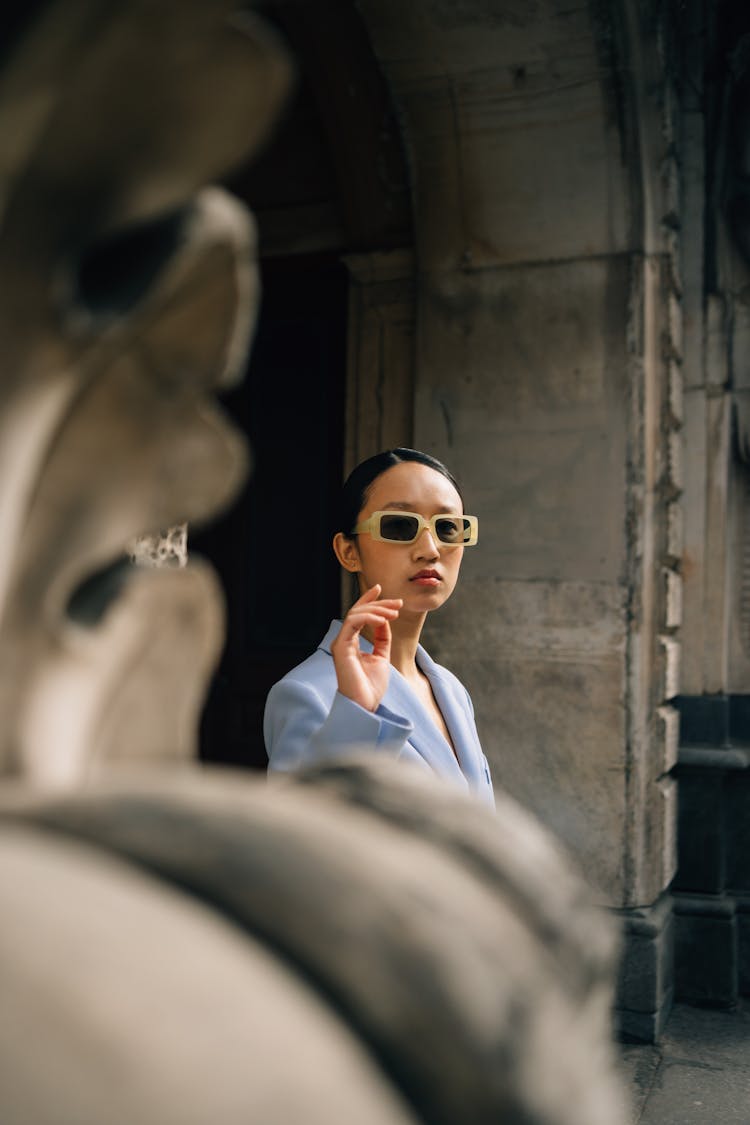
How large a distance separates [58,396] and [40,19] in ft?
0.55

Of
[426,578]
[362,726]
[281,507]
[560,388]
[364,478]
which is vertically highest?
[560,388]

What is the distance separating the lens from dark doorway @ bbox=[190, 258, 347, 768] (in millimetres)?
4500

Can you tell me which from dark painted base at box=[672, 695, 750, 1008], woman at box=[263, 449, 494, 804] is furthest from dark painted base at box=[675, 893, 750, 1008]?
woman at box=[263, 449, 494, 804]

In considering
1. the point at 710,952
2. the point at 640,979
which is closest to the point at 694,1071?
the point at 640,979

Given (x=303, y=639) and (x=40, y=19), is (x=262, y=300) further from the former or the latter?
(x=40, y=19)

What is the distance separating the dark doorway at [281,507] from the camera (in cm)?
450

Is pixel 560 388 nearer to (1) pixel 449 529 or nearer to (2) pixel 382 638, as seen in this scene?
(1) pixel 449 529

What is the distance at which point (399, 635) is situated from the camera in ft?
6.17

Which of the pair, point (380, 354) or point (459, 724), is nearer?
point (459, 724)

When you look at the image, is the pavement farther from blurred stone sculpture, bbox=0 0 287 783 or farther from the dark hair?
blurred stone sculpture, bbox=0 0 287 783

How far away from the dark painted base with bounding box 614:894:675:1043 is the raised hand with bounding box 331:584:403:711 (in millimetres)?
2602

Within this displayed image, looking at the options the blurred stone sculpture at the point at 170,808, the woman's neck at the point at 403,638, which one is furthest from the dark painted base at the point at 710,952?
the blurred stone sculpture at the point at 170,808

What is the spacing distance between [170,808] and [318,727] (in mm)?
1161

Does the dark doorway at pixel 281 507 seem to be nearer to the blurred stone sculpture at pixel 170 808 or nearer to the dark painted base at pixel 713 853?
the dark painted base at pixel 713 853
